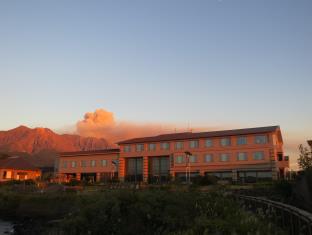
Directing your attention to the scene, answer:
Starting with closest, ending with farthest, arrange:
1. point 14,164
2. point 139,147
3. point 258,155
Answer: point 258,155 → point 139,147 → point 14,164

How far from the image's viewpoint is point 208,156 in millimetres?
59938

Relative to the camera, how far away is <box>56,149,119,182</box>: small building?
71.6 metres

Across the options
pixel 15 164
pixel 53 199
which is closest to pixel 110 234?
pixel 53 199

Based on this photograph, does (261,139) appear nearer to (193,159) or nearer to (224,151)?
(224,151)

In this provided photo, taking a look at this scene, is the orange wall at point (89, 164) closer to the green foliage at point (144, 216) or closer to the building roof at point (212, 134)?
the building roof at point (212, 134)

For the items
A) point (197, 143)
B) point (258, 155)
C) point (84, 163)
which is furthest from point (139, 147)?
point (258, 155)

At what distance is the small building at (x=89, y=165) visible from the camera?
71562 millimetres

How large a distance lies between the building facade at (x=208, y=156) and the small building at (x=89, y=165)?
3072 mm

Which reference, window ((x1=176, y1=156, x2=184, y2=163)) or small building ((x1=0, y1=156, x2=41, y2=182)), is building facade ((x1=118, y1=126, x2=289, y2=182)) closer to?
window ((x1=176, y1=156, x2=184, y2=163))

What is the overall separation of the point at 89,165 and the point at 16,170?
60.1 ft

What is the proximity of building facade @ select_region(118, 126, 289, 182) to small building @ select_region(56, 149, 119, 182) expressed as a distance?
3072 mm

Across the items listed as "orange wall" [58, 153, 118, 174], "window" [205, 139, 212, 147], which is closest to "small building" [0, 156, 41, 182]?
"orange wall" [58, 153, 118, 174]

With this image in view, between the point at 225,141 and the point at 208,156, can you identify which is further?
the point at 208,156

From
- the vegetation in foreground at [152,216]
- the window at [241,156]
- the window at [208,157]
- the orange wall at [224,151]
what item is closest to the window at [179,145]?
the orange wall at [224,151]
